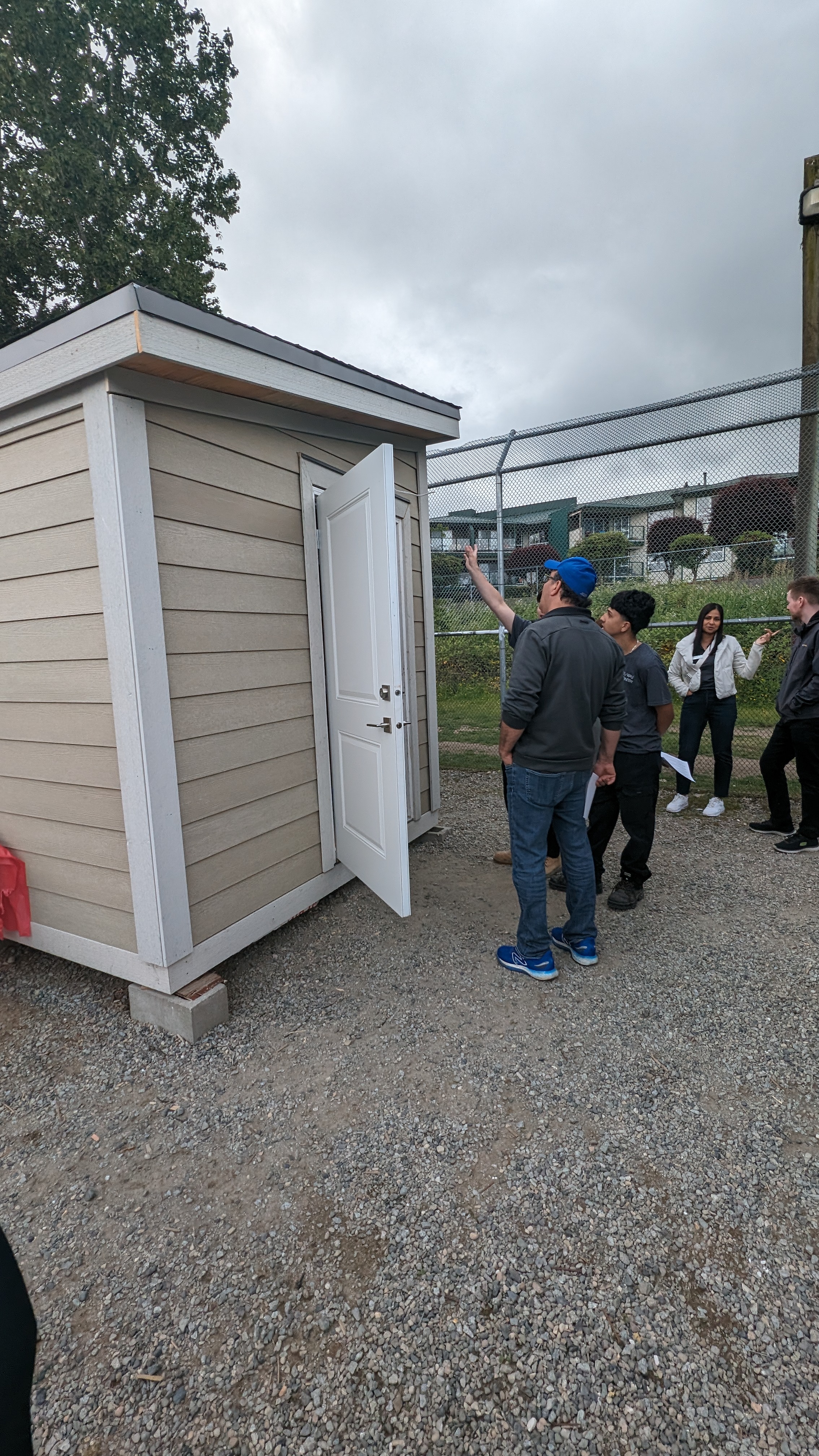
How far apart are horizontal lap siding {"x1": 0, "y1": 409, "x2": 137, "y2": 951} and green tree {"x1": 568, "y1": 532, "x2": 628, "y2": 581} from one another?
456 centimetres

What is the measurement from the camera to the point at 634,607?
3.52 meters

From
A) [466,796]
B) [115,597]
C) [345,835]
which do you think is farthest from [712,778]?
[115,597]

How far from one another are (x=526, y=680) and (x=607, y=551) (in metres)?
3.88

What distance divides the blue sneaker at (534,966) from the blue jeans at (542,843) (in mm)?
28

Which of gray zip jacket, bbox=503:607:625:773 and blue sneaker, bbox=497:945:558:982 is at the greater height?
gray zip jacket, bbox=503:607:625:773

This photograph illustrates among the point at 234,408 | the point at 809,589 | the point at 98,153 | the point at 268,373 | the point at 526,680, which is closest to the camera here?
the point at 526,680

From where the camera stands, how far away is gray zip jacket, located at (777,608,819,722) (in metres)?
4.18

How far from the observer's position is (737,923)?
11.9 ft

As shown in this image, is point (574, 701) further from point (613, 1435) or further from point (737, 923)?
point (613, 1435)

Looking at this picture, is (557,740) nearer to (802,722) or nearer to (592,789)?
(592,789)

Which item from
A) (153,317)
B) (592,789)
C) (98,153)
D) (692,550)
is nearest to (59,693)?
(153,317)

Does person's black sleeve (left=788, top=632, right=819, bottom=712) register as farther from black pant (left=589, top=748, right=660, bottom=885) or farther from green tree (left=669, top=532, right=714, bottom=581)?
green tree (left=669, top=532, right=714, bottom=581)

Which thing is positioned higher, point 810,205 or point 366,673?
point 810,205

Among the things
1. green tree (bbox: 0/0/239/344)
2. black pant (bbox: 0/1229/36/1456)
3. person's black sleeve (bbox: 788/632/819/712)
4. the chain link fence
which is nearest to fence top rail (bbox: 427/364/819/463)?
the chain link fence
